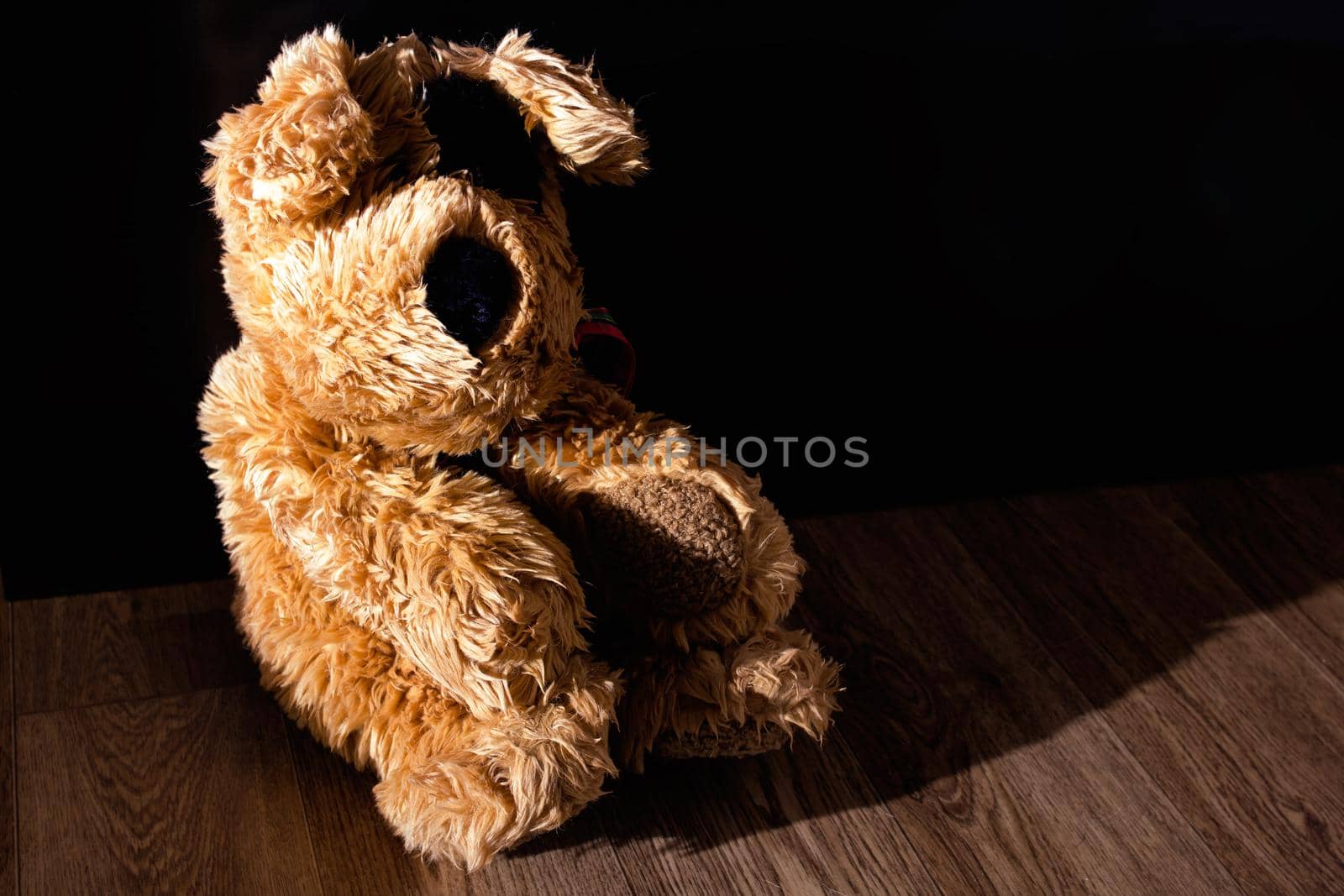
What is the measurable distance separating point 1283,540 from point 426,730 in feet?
3.27

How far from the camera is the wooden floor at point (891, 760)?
3.16 feet

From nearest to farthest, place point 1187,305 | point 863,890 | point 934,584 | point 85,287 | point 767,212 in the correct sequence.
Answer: point 863,890, point 85,287, point 767,212, point 934,584, point 1187,305

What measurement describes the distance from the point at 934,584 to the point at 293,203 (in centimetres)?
77

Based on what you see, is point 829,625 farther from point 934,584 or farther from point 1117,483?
point 1117,483

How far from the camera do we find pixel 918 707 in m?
1.14

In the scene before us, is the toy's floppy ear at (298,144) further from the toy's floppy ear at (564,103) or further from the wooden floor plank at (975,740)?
the wooden floor plank at (975,740)

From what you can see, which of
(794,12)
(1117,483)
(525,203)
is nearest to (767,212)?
(794,12)

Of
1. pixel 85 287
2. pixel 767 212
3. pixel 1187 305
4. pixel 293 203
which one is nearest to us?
pixel 293 203

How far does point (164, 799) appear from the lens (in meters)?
0.99

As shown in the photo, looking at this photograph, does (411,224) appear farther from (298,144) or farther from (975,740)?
(975,740)

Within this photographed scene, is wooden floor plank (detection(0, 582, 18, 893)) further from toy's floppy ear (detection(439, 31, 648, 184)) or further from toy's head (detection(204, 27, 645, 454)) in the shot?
toy's floppy ear (detection(439, 31, 648, 184))

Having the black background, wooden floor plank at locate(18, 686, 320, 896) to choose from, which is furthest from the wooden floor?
the black background

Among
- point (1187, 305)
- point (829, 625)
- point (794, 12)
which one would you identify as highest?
point (794, 12)

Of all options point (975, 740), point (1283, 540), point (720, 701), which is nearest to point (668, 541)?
point (720, 701)
